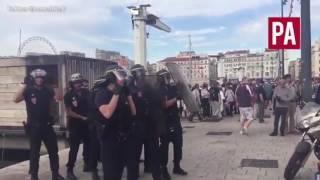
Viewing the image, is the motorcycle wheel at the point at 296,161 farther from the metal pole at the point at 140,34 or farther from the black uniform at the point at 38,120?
the metal pole at the point at 140,34

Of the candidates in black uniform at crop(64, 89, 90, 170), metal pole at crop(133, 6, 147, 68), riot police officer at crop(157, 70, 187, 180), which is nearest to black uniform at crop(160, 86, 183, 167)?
riot police officer at crop(157, 70, 187, 180)

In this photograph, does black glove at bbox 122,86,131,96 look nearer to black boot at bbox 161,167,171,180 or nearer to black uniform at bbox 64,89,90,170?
black boot at bbox 161,167,171,180

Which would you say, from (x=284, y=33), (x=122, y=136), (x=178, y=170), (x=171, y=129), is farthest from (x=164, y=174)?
(x=284, y=33)

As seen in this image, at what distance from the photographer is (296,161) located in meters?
7.59

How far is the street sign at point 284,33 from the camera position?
11852mm

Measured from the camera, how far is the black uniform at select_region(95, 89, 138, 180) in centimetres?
549

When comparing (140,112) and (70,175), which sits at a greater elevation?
(140,112)

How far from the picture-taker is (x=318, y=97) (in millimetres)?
8258

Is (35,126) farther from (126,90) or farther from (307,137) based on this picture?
(307,137)

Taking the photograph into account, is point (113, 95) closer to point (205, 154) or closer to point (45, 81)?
point (45, 81)

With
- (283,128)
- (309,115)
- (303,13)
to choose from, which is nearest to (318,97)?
(309,115)

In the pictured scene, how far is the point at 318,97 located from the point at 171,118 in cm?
241

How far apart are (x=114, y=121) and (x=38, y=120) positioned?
7.98ft

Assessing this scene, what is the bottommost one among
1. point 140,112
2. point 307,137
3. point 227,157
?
point 227,157
